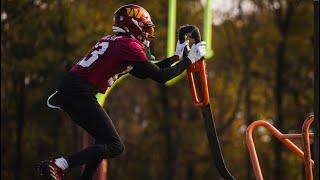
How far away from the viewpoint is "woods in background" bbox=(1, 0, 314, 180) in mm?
19438

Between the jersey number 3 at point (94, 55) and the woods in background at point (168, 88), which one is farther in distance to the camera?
the woods in background at point (168, 88)

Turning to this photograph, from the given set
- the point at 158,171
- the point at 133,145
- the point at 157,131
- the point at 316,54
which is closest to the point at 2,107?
the point at 157,131

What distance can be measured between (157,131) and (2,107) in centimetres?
739

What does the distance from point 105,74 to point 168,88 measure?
18.3 m

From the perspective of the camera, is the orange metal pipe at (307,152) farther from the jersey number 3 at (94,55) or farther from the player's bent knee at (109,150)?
the jersey number 3 at (94,55)

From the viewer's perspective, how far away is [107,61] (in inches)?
196

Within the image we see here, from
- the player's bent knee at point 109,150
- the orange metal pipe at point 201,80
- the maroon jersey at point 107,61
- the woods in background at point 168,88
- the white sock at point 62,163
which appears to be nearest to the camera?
the white sock at point 62,163

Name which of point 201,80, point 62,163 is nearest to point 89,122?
point 62,163

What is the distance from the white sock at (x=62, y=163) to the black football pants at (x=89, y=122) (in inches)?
1.3

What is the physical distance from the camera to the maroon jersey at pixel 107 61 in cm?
497

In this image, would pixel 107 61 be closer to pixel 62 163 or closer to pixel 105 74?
pixel 105 74

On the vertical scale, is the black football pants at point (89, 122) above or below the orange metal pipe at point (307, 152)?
above

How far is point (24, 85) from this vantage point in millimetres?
22047

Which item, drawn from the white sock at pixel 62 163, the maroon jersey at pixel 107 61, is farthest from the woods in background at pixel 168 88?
the white sock at pixel 62 163
